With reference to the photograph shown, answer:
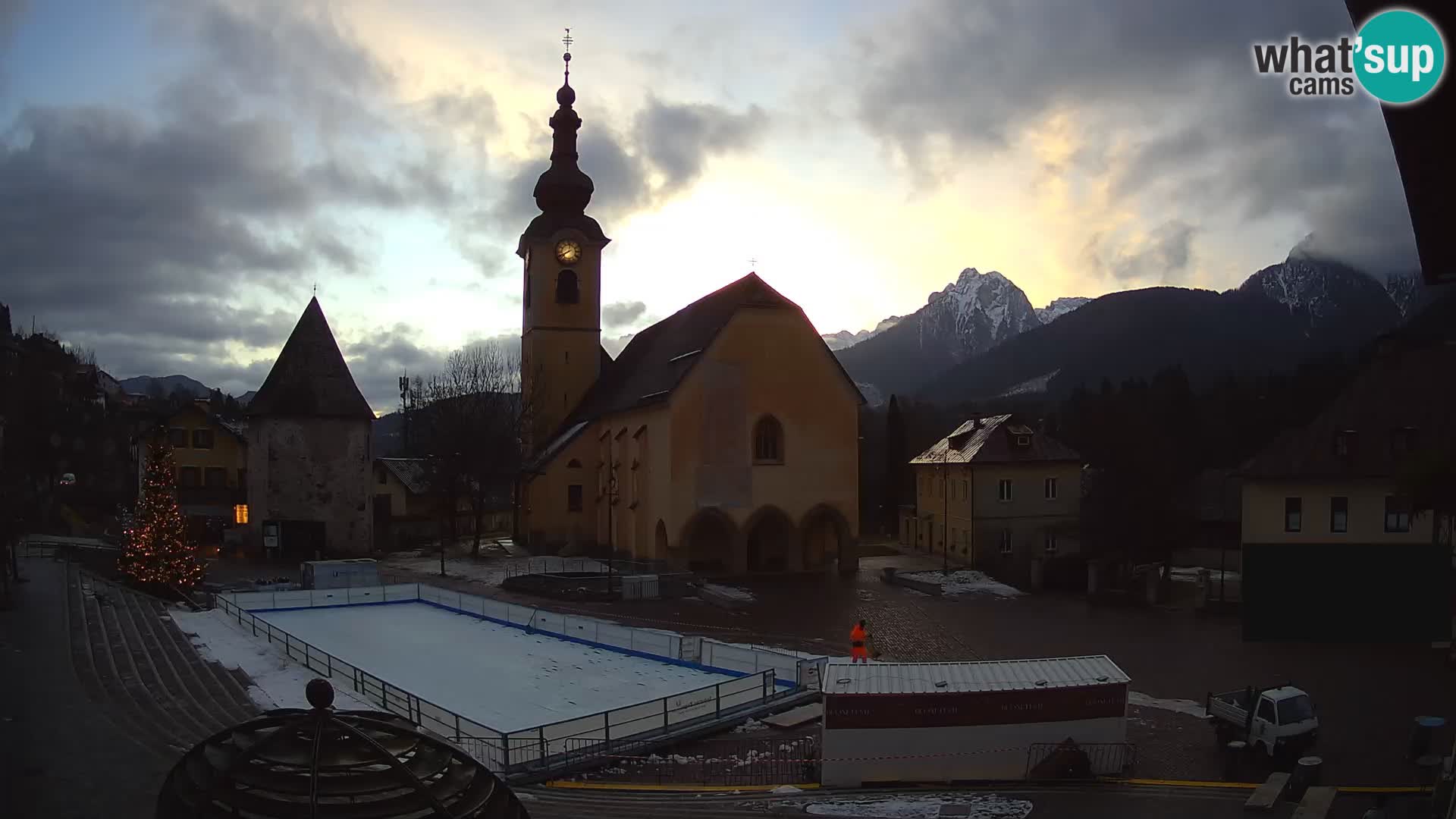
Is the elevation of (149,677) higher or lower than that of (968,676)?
lower

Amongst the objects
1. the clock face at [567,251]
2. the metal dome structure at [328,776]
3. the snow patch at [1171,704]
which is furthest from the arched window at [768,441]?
the metal dome structure at [328,776]

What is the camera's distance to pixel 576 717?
16766 mm

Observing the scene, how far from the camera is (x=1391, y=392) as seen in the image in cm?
2611

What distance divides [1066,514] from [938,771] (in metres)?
29.9

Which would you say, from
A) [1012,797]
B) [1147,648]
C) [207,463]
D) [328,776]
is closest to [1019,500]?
[1147,648]

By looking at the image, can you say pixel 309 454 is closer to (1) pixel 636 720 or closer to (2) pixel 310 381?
(2) pixel 310 381

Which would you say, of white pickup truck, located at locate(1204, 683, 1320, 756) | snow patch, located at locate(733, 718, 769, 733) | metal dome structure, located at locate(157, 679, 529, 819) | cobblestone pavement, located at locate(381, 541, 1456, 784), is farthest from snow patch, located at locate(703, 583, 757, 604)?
metal dome structure, located at locate(157, 679, 529, 819)

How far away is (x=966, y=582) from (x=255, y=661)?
23.7 m

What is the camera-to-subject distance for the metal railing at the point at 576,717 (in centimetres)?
1438

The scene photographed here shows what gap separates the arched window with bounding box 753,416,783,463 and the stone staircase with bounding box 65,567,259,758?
21.1 metres

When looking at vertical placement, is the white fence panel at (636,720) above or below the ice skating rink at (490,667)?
above

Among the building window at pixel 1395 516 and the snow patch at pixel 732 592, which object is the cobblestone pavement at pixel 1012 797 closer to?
the building window at pixel 1395 516

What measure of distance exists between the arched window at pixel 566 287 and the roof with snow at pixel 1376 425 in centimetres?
3526

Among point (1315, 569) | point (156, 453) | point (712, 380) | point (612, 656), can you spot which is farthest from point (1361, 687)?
point (156, 453)
